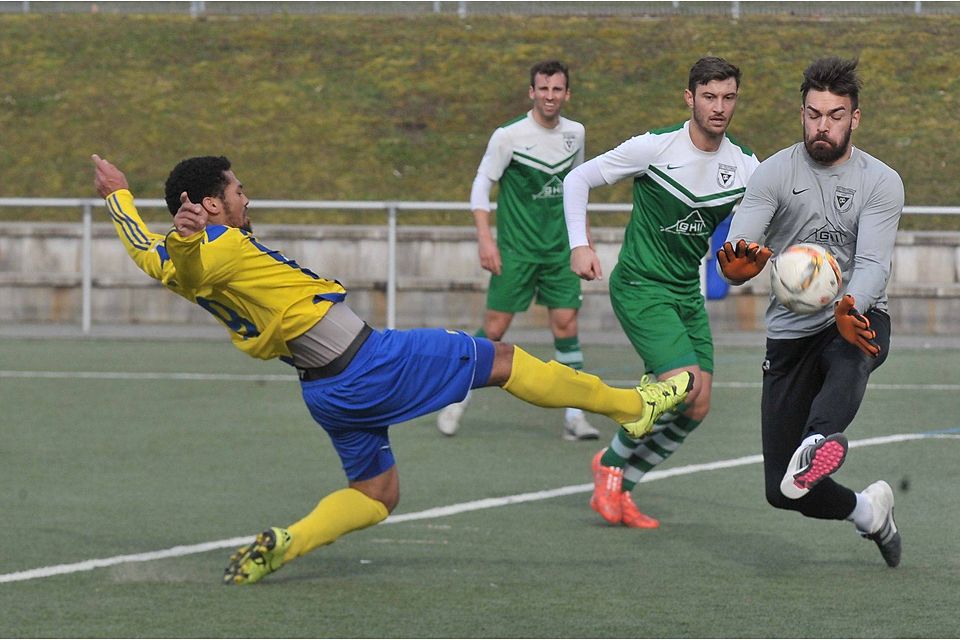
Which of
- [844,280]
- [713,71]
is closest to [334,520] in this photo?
[844,280]

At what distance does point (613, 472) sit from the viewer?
799 centimetres

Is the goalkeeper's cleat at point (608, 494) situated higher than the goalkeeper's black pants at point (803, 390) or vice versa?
the goalkeeper's black pants at point (803, 390)

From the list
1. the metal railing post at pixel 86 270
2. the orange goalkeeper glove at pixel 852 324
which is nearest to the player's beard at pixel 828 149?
the orange goalkeeper glove at pixel 852 324

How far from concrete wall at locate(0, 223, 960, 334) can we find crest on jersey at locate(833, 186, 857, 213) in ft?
41.6

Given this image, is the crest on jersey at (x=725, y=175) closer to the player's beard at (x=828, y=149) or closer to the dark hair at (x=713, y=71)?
the dark hair at (x=713, y=71)

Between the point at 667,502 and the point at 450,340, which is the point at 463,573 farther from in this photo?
the point at 667,502

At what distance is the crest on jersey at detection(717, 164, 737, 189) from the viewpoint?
25.3 ft

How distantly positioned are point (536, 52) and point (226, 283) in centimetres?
2076

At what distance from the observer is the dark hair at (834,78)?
6148 mm

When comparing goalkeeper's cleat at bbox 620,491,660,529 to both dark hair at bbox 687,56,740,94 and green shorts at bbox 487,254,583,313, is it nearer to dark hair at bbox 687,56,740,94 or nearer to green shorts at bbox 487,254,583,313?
dark hair at bbox 687,56,740,94

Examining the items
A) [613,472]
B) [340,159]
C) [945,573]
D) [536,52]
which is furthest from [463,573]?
[536,52]

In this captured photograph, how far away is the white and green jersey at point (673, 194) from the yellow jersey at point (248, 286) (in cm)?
187

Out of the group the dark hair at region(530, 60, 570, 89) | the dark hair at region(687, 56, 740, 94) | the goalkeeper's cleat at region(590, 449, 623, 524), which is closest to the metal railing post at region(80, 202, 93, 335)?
the dark hair at region(530, 60, 570, 89)

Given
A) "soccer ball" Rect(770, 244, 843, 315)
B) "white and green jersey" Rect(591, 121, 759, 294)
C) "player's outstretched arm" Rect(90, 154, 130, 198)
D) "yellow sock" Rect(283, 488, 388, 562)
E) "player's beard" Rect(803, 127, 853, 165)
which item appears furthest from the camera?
"white and green jersey" Rect(591, 121, 759, 294)
